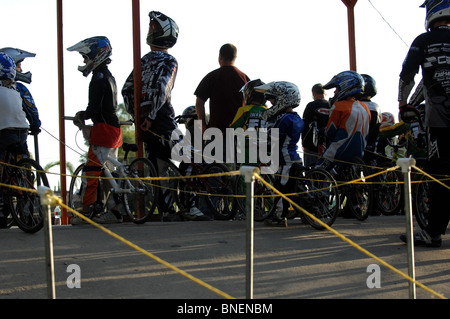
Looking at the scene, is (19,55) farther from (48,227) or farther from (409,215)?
(409,215)

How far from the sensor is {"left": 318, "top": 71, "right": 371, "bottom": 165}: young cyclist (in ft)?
31.9

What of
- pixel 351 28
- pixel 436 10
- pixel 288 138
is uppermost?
pixel 351 28

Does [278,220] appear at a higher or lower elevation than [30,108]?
lower

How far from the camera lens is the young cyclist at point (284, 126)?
9.23 m

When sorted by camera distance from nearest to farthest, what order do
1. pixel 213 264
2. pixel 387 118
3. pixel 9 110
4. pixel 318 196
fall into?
pixel 213 264, pixel 9 110, pixel 318 196, pixel 387 118

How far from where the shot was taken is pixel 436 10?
26.1ft

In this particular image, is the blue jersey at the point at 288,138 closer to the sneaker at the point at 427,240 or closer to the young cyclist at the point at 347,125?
the young cyclist at the point at 347,125

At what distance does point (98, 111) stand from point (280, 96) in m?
2.18

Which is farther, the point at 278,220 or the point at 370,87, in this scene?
the point at 370,87

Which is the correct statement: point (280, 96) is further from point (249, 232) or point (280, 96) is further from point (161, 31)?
point (249, 232)

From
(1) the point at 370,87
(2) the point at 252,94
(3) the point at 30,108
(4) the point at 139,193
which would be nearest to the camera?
(3) the point at 30,108

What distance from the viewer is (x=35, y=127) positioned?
909 cm

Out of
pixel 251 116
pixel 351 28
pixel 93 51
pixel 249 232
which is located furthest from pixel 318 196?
pixel 351 28

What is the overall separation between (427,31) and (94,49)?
3.86 m
